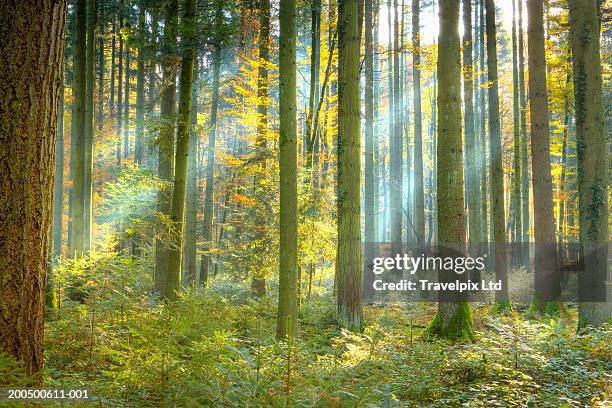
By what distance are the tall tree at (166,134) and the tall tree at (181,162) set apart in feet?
0.61

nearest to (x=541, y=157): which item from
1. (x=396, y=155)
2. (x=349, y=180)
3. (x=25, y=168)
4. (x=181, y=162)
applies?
(x=349, y=180)

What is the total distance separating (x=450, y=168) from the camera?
28.4ft

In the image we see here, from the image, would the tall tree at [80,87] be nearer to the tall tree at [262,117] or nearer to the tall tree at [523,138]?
the tall tree at [262,117]

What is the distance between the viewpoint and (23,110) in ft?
11.3

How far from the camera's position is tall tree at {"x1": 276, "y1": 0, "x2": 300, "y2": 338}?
7324mm

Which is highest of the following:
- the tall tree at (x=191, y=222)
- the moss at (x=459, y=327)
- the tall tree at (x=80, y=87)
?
the tall tree at (x=80, y=87)

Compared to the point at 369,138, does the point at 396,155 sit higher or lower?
lower

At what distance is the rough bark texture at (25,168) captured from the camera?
11.1 feet

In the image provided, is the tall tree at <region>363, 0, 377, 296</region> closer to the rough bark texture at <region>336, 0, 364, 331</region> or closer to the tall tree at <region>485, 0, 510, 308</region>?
the tall tree at <region>485, 0, 510, 308</region>

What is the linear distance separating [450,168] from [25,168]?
723cm

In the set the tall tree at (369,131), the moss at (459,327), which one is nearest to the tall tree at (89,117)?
the tall tree at (369,131)

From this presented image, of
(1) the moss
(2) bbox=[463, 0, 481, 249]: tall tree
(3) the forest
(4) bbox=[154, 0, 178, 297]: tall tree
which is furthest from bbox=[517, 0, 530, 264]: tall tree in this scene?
(4) bbox=[154, 0, 178, 297]: tall tree

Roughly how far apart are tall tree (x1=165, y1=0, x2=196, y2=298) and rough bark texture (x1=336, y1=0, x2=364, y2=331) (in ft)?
10.9

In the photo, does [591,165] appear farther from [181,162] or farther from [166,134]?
[166,134]
